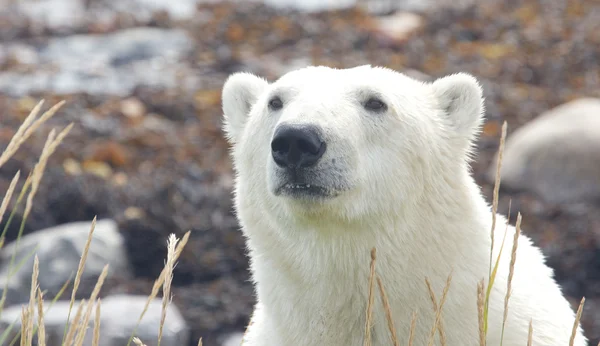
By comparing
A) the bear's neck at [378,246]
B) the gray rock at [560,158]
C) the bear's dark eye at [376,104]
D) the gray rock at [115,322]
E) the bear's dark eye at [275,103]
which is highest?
the bear's dark eye at [376,104]

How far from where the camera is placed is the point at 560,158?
8477 millimetres

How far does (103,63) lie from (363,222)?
404 inches

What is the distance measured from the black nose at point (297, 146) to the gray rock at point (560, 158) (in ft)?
18.3

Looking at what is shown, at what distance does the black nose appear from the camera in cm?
315

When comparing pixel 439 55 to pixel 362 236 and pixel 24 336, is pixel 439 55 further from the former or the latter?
pixel 24 336

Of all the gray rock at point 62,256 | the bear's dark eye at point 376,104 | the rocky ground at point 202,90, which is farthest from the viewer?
the rocky ground at point 202,90

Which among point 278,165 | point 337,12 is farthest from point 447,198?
point 337,12

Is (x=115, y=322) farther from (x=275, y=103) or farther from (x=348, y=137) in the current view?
(x=348, y=137)

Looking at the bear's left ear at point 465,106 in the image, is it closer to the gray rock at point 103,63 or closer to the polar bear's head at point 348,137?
the polar bear's head at point 348,137

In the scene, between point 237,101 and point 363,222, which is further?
point 237,101

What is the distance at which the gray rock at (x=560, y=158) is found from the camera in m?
8.29

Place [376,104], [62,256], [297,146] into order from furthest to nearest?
[62,256], [376,104], [297,146]

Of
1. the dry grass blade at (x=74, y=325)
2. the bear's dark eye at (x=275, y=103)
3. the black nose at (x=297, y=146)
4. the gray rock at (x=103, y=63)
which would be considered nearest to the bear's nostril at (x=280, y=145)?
the black nose at (x=297, y=146)

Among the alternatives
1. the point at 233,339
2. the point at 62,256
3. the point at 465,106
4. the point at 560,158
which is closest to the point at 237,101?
the point at 465,106
